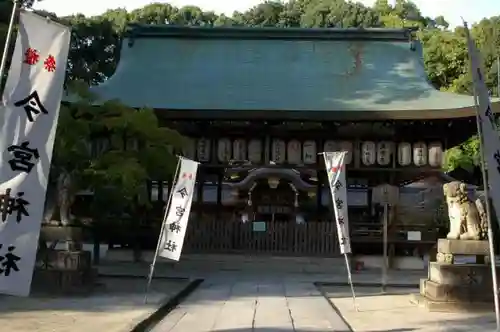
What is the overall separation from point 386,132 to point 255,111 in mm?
4153

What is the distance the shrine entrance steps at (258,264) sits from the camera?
741 inches

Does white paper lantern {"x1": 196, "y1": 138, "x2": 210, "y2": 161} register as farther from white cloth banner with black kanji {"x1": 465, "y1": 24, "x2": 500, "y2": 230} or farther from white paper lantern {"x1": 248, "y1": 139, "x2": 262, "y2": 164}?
white cloth banner with black kanji {"x1": 465, "y1": 24, "x2": 500, "y2": 230}

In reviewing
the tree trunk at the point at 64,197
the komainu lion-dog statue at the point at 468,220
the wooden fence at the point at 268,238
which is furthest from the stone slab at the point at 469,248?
the wooden fence at the point at 268,238

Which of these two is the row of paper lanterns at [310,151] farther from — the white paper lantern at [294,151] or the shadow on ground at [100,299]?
the shadow on ground at [100,299]

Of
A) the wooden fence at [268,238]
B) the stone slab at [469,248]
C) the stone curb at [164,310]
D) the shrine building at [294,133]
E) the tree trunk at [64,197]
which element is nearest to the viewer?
→ the stone curb at [164,310]

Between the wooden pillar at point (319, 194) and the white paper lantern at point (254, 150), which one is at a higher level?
the white paper lantern at point (254, 150)

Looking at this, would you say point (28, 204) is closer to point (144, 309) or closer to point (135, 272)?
point (144, 309)

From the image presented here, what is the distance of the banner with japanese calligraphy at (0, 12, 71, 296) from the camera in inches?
246

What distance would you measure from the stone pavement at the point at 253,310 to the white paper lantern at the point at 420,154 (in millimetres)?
6029

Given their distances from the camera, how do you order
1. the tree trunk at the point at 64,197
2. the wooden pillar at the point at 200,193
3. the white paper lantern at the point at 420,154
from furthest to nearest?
1. the wooden pillar at the point at 200,193
2. the white paper lantern at the point at 420,154
3. the tree trunk at the point at 64,197

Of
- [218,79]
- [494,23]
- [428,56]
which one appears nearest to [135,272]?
[218,79]

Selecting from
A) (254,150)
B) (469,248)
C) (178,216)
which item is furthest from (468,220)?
(254,150)

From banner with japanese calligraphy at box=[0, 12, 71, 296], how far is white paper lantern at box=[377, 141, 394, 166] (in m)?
14.0

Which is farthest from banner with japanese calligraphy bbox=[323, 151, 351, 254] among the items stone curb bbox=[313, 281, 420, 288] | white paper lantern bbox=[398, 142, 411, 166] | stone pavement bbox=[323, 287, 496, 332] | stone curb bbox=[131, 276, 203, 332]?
white paper lantern bbox=[398, 142, 411, 166]
